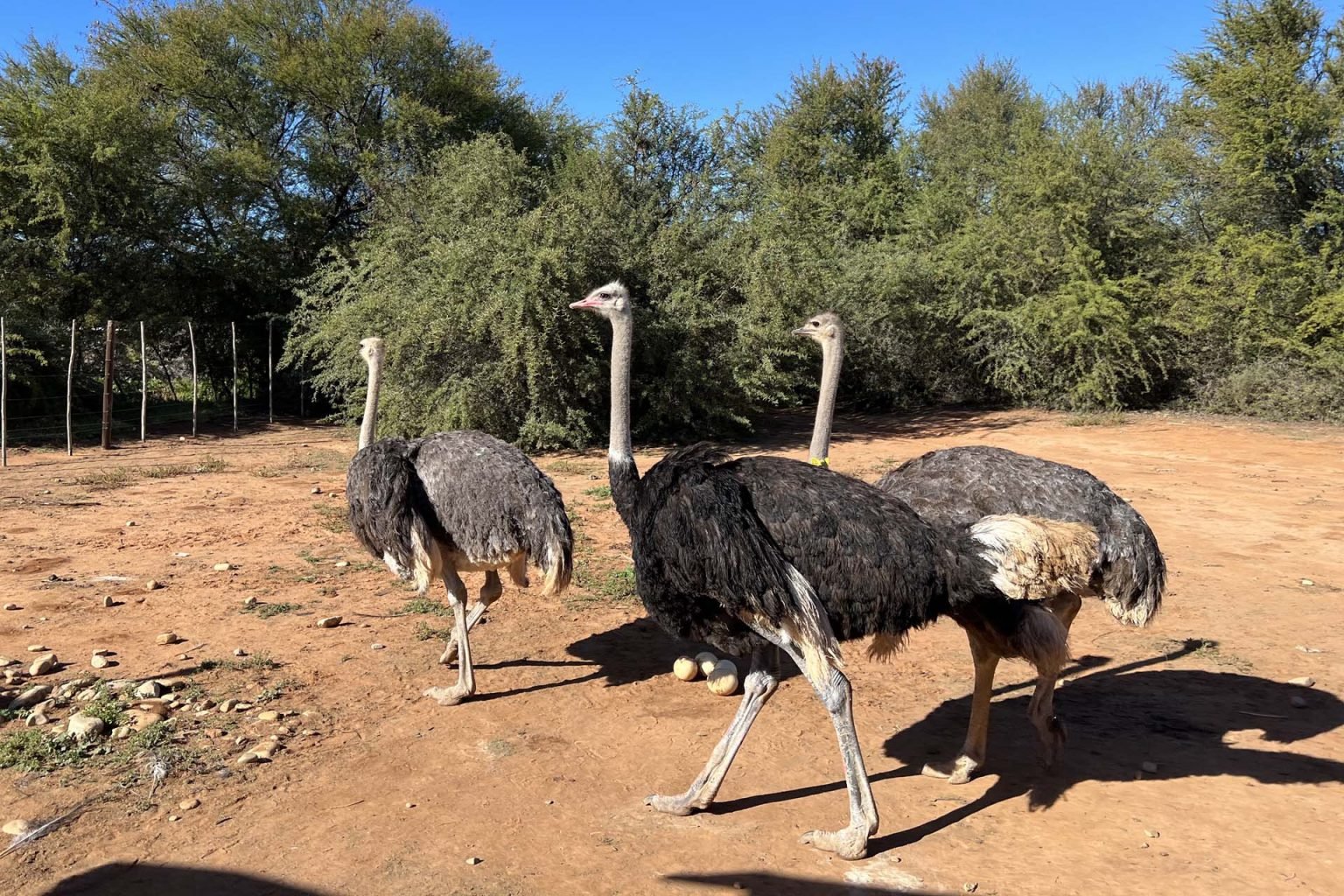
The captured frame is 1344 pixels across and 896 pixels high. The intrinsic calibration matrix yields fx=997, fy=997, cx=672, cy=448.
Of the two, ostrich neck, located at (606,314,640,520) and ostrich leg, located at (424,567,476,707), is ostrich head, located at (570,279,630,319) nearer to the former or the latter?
ostrich neck, located at (606,314,640,520)

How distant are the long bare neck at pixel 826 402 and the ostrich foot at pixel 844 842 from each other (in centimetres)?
185

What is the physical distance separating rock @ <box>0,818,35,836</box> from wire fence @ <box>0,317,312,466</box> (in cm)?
920

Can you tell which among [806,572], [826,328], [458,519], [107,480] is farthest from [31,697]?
[107,480]

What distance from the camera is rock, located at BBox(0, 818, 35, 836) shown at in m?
3.23

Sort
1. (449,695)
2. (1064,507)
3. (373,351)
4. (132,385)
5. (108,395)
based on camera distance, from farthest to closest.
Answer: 1. (132,385)
2. (108,395)
3. (373,351)
4. (449,695)
5. (1064,507)

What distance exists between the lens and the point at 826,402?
534 centimetres

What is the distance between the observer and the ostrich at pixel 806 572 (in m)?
3.15

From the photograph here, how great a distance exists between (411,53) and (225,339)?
19.8 ft

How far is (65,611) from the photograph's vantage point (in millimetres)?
5496

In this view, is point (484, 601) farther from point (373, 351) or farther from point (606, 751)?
point (373, 351)

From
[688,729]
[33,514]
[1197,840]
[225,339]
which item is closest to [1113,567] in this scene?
[1197,840]

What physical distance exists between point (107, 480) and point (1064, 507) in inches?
362

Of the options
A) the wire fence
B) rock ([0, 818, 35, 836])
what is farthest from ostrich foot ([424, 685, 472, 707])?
the wire fence

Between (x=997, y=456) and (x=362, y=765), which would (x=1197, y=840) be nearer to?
(x=997, y=456)
